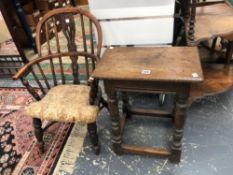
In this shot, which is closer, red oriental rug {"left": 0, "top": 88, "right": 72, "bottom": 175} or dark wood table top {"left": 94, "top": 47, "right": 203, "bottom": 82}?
dark wood table top {"left": 94, "top": 47, "right": 203, "bottom": 82}

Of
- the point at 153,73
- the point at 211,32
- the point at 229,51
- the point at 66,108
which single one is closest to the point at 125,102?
the point at 66,108

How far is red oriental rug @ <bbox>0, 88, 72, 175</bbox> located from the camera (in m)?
1.49

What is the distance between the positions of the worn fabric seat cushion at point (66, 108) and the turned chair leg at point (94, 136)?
10cm

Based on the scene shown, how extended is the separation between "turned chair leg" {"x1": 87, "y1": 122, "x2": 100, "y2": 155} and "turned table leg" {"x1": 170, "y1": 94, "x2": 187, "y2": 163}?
0.50 metres

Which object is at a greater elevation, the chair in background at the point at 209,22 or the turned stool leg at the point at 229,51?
the chair in background at the point at 209,22

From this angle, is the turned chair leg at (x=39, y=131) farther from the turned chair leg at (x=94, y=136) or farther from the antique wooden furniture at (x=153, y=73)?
the antique wooden furniture at (x=153, y=73)

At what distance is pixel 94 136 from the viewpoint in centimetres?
143

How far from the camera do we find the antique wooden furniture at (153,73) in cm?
108

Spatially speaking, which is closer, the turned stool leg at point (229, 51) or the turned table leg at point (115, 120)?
the turned table leg at point (115, 120)

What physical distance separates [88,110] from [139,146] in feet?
1.54

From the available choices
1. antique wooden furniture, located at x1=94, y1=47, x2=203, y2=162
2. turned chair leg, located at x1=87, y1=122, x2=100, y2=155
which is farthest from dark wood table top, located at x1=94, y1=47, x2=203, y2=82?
turned chair leg, located at x1=87, y1=122, x2=100, y2=155

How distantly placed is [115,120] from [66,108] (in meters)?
0.31

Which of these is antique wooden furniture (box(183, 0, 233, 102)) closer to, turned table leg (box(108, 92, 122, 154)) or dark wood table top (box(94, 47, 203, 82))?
dark wood table top (box(94, 47, 203, 82))

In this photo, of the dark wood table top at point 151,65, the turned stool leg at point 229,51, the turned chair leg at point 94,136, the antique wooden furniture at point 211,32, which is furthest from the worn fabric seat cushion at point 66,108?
the turned stool leg at point 229,51
